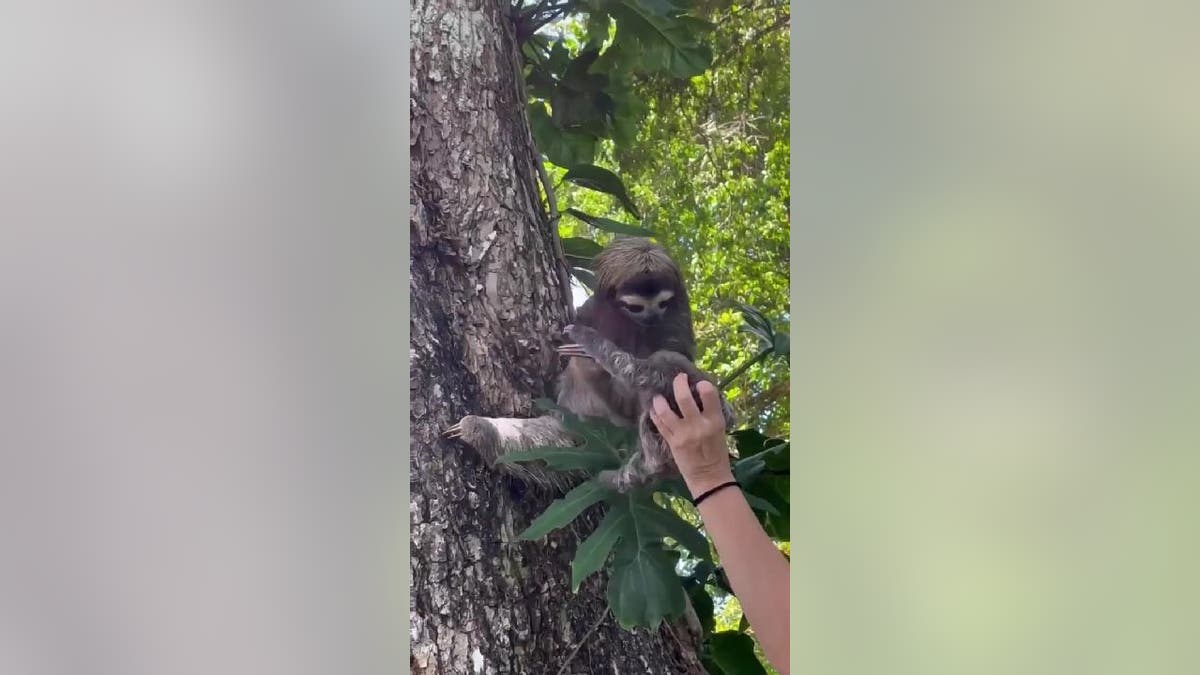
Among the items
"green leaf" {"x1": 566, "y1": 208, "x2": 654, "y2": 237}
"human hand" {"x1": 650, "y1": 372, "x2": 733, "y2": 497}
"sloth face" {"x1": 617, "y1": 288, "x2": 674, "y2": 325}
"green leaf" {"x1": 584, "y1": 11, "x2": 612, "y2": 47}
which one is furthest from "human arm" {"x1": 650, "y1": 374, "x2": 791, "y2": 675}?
"green leaf" {"x1": 584, "y1": 11, "x2": 612, "y2": 47}

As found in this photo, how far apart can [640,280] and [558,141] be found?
0.26 m

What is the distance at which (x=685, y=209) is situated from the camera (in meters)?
1.19

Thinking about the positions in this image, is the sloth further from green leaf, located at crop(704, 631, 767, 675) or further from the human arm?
green leaf, located at crop(704, 631, 767, 675)

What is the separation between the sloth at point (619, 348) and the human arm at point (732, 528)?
0.15ft

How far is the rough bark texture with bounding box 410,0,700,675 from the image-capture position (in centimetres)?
132

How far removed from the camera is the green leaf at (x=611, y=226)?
1.23m

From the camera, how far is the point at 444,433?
4.46ft

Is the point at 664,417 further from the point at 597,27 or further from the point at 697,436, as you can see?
the point at 597,27

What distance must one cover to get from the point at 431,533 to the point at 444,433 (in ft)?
0.48

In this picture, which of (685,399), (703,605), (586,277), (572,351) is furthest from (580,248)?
(703,605)

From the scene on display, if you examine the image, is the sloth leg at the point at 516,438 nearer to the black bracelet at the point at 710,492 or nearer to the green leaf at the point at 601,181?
the black bracelet at the point at 710,492
